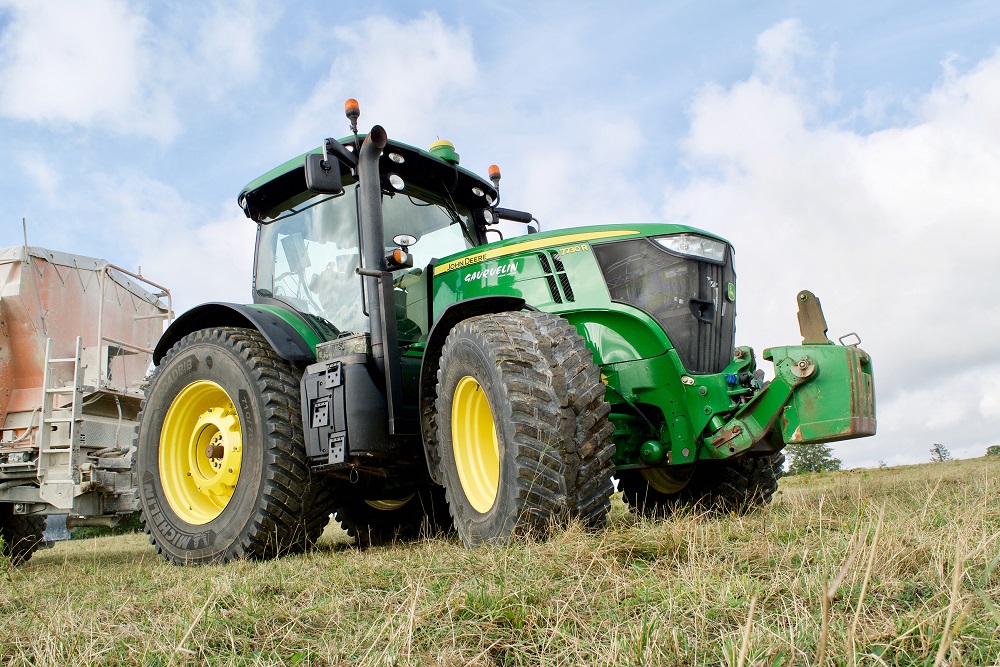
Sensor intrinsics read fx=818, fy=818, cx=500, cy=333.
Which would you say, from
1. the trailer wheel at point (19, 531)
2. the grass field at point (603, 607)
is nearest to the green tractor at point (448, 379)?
the grass field at point (603, 607)

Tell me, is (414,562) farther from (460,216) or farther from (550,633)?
(460,216)

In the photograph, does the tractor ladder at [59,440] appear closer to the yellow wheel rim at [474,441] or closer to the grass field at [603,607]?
the grass field at [603,607]

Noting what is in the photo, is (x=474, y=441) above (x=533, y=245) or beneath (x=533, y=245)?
beneath

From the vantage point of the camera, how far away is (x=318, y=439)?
14.9 feet

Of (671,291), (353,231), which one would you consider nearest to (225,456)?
(353,231)

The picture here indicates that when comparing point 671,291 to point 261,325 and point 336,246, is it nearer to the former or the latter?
point 336,246

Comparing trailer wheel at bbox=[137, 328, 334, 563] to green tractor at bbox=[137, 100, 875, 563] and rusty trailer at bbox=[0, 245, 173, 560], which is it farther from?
rusty trailer at bbox=[0, 245, 173, 560]

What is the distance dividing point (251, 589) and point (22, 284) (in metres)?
5.99

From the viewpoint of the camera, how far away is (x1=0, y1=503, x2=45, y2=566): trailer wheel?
23.4ft

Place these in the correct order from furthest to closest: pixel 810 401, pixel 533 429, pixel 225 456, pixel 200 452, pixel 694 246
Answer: pixel 200 452
pixel 225 456
pixel 694 246
pixel 810 401
pixel 533 429

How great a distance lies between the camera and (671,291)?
4266 millimetres

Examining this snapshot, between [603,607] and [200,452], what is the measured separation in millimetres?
3953

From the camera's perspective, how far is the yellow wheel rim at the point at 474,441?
3881 millimetres

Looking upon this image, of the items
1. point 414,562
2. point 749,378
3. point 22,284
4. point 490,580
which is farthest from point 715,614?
point 22,284
